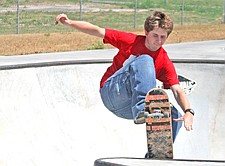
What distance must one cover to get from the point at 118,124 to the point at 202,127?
1040mm

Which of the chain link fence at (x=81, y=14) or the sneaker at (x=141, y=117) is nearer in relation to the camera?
the sneaker at (x=141, y=117)

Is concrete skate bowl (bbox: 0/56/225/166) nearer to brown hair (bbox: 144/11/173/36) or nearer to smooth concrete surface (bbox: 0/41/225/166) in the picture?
smooth concrete surface (bbox: 0/41/225/166)

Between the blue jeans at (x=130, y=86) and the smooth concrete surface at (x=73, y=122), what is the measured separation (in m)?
1.33

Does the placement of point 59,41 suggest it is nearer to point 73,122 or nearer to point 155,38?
point 73,122

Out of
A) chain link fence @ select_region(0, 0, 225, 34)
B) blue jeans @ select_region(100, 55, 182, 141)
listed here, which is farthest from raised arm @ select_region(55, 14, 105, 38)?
chain link fence @ select_region(0, 0, 225, 34)

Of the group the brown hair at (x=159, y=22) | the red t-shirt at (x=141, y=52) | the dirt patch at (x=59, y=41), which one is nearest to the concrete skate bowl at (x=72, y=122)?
the red t-shirt at (x=141, y=52)

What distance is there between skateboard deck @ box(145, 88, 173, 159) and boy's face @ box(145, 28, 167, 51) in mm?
496

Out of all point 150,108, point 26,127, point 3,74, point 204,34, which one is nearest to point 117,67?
point 150,108

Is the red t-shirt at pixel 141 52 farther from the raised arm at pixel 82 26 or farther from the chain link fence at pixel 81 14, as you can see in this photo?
the chain link fence at pixel 81 14

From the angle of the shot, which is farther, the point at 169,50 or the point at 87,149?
the point at 169,50

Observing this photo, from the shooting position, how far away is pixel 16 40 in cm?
1866

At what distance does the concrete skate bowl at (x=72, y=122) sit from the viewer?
23.3 ft

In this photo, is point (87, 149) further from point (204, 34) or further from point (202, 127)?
point (204, 34)

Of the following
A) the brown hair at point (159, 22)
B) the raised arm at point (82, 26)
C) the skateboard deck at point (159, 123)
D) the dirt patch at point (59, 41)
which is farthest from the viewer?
the dirt patch at point (59, 41)
